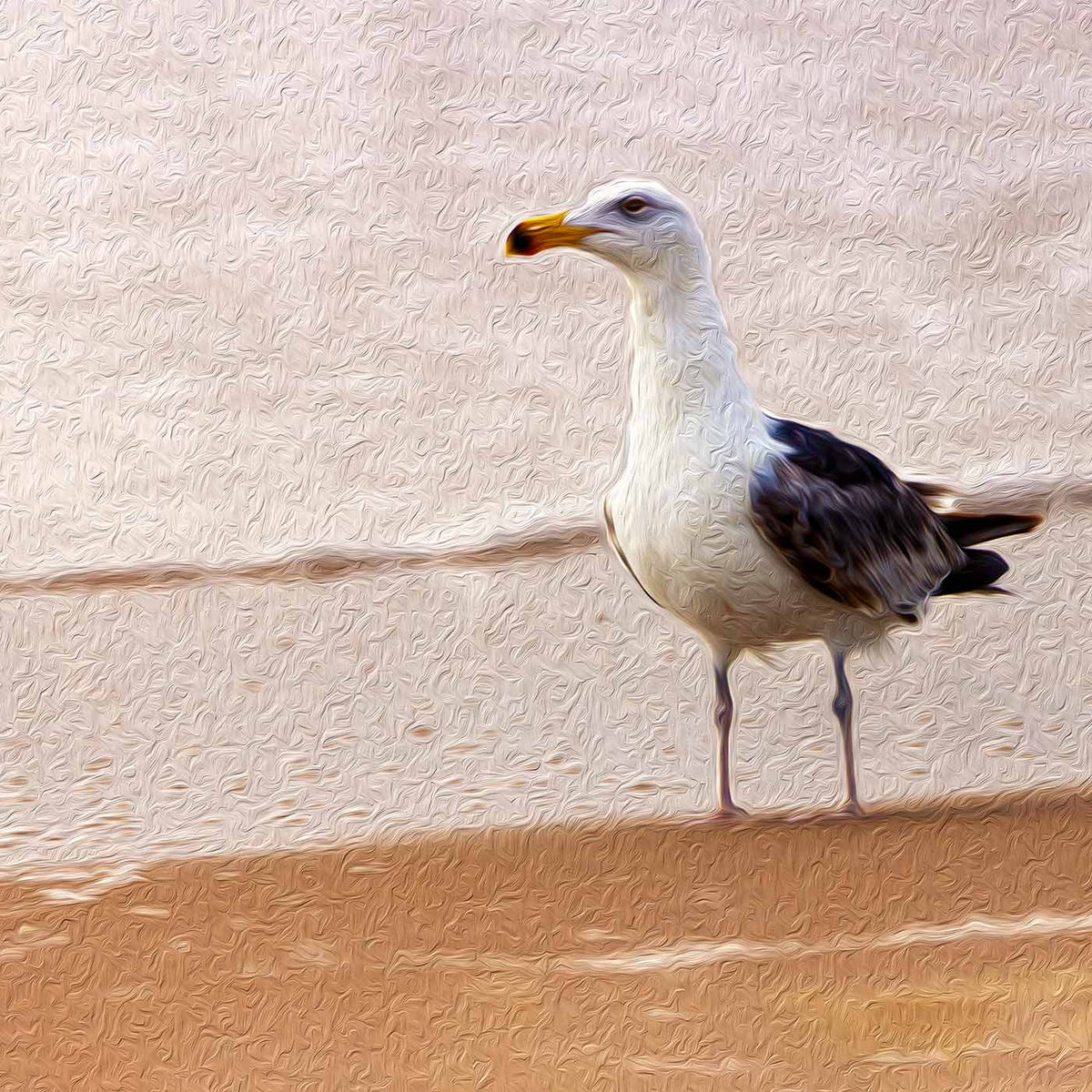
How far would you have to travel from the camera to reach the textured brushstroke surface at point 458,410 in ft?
3.14

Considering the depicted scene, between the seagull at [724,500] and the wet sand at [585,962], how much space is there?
0.25 ft

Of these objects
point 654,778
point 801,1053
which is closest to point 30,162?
point 654,778

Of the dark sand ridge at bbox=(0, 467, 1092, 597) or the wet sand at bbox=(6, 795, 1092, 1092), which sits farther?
the dark sand ridge at bbox=(0, 467, 1092, 597)

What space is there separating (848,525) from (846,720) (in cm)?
16

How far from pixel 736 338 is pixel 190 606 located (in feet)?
1.56

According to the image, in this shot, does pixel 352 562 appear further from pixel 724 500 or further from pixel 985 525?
pixel 985 525

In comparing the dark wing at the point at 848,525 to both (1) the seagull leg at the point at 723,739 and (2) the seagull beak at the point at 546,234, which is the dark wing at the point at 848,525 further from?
(2) the seagull beak at the point at 546,234

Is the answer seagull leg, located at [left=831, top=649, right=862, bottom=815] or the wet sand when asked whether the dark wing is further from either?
the wet sand

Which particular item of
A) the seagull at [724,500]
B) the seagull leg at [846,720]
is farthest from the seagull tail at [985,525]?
the seagull leg at [846,720]

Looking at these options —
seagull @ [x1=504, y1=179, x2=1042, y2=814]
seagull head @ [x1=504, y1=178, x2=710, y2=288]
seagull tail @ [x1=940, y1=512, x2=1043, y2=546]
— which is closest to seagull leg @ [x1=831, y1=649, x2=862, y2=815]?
seagull @ [x1=504, y1=179, x2=1042, y2=814]

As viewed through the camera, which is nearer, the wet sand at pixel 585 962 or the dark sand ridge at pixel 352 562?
the wet sand at pixel 585 962

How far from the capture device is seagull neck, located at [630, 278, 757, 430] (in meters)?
0.92

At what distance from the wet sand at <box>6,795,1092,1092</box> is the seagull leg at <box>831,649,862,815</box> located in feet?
0.07

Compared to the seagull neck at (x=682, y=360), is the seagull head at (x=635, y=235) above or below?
above
